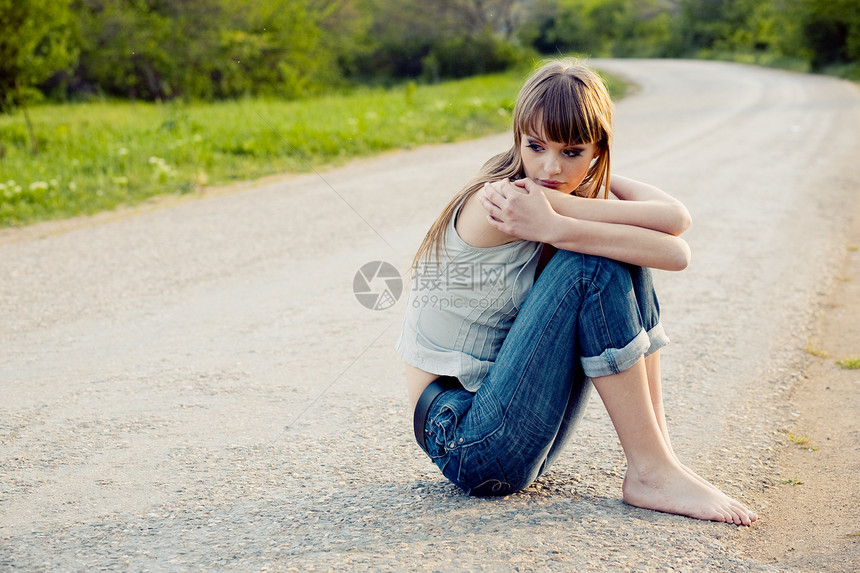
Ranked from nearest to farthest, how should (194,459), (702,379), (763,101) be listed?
(194,459), (702,379), (763,101)

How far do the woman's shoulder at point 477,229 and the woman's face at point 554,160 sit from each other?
Answer: 174 mm

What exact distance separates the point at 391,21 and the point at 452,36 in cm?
312

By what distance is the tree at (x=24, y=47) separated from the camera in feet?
30.5

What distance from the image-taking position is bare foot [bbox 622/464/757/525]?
7.12ft

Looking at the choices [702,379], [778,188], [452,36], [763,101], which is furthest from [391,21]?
[702,379]

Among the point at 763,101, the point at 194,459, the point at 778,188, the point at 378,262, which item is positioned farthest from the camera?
the point at 763,101

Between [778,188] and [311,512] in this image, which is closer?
[311,512]

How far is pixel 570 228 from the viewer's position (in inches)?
80.7

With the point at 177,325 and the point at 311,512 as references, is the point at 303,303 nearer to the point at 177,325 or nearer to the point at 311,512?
the point at 177,325

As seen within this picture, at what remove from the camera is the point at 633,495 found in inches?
87.4

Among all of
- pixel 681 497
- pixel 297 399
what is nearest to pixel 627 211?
pixel 681 497

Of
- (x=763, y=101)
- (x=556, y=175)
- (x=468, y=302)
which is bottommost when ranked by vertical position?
(x=763, y=101)

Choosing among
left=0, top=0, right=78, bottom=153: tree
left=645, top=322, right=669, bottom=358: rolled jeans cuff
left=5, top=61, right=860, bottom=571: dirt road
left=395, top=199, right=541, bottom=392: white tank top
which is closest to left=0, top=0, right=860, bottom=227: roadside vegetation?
left=0, top=0, right=78, bottom=153: tree

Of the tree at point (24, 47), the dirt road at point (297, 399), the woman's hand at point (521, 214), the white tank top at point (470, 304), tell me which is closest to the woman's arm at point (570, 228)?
the woman's hand at point (521, 214)
